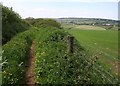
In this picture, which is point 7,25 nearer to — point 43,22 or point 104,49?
point 104,49

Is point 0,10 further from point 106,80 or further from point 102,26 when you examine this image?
point 102,26

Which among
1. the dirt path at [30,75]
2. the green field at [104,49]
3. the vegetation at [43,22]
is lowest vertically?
the vegetation at [43,22]

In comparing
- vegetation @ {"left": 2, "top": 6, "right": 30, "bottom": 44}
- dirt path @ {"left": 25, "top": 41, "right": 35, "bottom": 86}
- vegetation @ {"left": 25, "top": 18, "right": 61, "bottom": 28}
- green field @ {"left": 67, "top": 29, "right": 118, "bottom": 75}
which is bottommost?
vegetation @ {"left": 25, "top": 18, "right": 61, "bottom": 28}

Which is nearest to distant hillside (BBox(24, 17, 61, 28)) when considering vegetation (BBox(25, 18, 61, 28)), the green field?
vegetation (BBox(25, 18, 61, 28))

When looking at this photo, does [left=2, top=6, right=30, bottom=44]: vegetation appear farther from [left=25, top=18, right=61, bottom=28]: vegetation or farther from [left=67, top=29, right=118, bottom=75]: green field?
[left=25, top=18, right=61, bottom=28]: vegetation

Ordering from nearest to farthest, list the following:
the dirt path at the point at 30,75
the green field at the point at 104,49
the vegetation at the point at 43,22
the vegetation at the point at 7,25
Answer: the dirt path at the point at 30,75 → the green field at the point at 104,49 → the vegetation at the point at 7,25 → the vegetation at the point at 43,22

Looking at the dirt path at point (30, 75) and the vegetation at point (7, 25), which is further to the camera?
the vegetation at point (7, 25)

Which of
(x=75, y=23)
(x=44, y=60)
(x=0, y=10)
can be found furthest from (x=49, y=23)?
(x=44, y=60)

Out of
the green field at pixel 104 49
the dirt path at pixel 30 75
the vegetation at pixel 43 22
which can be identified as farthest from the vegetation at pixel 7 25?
the vegetation at pixel 43 22

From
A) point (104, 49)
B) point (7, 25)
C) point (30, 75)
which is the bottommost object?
point (104, 49)

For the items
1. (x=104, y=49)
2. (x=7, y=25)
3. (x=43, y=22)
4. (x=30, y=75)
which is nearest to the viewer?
(x=30, y=75)

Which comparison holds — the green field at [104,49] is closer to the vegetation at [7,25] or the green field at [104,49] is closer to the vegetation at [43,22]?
the vegetation at [7,25]

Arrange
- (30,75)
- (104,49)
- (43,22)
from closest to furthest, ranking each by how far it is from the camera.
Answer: (30,75) → (104,49) → (43,22)

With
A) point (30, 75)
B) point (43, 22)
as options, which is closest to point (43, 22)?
point (43, 22)
